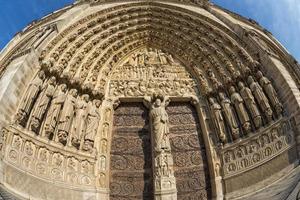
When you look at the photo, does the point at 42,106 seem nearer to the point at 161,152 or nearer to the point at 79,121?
the point at 79,121

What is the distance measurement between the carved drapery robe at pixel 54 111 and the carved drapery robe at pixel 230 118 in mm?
2936

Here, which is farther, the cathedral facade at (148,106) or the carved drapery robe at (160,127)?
the carved drapery robe at (160,127)

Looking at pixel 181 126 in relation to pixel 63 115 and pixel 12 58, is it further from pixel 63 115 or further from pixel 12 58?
pixel 12 58

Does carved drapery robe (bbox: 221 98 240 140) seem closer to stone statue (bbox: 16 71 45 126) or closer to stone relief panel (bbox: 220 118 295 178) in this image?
stone relief panel (bbox: 220 118 295 178)

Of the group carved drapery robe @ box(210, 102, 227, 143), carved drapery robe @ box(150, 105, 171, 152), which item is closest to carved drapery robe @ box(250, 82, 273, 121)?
carved drapery robe @ box(210, 102, 227, 143)

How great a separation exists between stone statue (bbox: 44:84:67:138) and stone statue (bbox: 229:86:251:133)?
10.1 feet

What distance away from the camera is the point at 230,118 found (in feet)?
25.1

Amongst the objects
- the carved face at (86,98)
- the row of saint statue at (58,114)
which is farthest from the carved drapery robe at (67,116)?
the carved face at (86,98)

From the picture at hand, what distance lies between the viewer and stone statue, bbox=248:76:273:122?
7.14 metres

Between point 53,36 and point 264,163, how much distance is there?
4371mm

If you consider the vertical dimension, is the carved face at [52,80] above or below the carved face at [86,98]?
above

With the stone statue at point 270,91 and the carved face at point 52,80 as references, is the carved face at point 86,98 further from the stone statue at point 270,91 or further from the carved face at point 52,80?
the stone statue at point 270,91

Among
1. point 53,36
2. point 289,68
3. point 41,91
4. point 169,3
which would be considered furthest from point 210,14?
point 41,91

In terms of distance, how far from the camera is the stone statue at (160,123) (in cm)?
765
